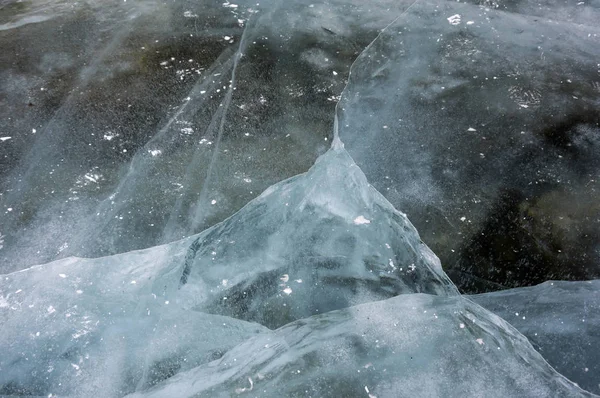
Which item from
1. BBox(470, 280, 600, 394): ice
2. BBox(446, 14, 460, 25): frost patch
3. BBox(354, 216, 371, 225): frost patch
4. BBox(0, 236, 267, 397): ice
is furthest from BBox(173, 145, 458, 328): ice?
BBox(446, 14, 460, 25): frost patch

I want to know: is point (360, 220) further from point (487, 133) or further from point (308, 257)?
point (487, 133)

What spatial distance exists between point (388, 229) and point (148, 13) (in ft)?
6.82

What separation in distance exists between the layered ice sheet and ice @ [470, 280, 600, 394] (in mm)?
61

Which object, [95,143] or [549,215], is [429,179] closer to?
[549,215]

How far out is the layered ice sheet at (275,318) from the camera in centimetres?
165

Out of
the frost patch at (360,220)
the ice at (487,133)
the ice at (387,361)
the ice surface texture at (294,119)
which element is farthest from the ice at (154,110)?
the ice at (387,361)

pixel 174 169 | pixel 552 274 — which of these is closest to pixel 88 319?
pixel 174 169

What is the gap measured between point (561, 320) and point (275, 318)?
3.06ft

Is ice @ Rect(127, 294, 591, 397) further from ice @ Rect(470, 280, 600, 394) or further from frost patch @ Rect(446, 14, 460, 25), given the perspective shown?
frost patch @ Rect(446, 14, 460, 25)

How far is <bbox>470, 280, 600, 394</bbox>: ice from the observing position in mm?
1748

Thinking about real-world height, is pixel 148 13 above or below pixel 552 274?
above

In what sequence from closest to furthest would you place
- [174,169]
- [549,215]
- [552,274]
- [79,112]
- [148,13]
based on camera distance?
[552,274]
[549,215]
[174,169]
[79,112]
[148,13]

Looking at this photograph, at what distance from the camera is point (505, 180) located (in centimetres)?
232

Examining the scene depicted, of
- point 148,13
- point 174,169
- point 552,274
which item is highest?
point 148,13
